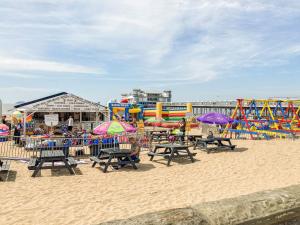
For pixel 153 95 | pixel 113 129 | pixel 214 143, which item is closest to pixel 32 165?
pixel 113 129

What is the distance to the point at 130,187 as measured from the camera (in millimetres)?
7410

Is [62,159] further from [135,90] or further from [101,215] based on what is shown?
[135,90]

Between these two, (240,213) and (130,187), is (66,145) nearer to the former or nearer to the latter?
(130,187)

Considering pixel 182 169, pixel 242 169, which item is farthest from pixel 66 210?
pixel 242 169

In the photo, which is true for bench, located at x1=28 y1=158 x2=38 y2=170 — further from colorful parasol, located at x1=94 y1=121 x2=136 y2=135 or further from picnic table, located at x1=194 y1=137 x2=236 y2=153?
picnic table, located at x1=194 y1=137 x2=236 y2=153

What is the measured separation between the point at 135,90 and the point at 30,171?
106 m

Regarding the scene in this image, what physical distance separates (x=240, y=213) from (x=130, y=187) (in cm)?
609

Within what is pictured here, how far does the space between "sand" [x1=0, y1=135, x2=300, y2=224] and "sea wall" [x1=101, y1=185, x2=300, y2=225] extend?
3965 millimetres

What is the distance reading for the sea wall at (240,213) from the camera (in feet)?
4.69

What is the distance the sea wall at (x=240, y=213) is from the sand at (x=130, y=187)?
13.0 ft

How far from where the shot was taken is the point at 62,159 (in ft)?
28.5

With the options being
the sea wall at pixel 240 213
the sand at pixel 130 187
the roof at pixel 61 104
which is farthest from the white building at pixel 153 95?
the sea wall at pixel 240 213

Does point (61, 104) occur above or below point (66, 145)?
above

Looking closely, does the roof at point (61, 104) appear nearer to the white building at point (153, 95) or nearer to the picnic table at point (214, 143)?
the picnic table at point (214, 143)
